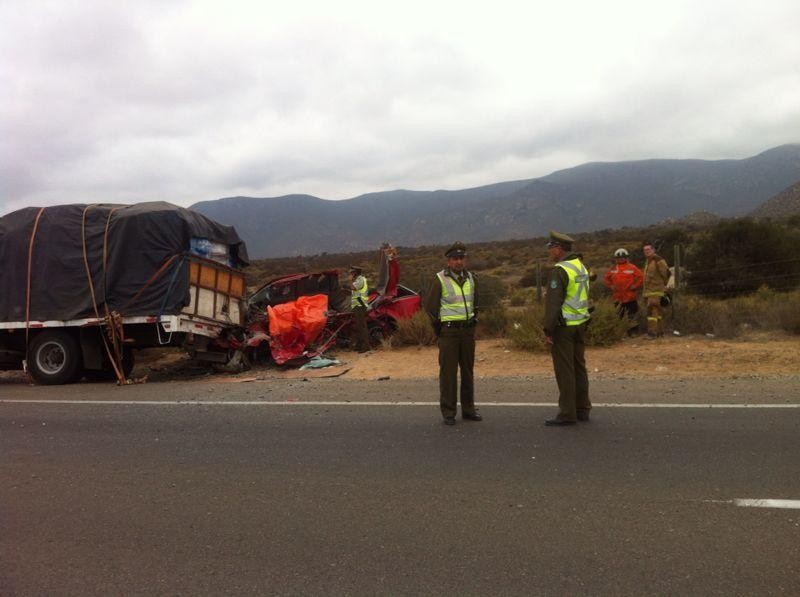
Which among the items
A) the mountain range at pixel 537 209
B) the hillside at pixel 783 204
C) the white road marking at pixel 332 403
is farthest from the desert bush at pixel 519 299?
the mountain range at pixel 537 209

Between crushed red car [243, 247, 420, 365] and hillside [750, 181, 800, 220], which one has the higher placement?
hillside [750, 181, 800, 220]

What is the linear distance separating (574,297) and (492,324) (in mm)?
6869

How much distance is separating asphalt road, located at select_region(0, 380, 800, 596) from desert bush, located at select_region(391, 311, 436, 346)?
5500 millimetres

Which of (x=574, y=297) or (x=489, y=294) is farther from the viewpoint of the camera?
(x=489, y=294)

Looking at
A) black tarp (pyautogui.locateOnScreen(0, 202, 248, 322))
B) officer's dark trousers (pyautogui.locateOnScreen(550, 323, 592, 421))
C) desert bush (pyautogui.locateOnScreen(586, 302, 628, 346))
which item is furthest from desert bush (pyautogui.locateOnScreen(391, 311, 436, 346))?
officer's dark trousers (pyautogui.locateOnScreen(550, 323, 592, 421))

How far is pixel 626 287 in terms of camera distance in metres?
11.9

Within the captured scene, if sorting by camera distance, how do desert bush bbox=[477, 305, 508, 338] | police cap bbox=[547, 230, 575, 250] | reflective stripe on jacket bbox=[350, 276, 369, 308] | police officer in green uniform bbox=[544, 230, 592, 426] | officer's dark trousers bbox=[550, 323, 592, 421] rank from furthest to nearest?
desert bush bbox=[477, 305, 508, 338]
reflective stripe on jacket bbox=[350, 276, 369, 308]
police cap bbox=[547, 230, 575, 250]
police officer in green uniform bbox=[544, 230, 592, 426]
officer's dark trousers bbox=[550, 323, 592, 421]

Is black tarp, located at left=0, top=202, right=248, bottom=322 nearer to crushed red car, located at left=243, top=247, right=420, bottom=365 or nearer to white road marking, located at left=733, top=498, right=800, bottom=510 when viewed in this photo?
crushed red car, located at left=243, top=247, right=420, bottom=365

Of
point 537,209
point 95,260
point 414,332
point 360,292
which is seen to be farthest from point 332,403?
point 537,209

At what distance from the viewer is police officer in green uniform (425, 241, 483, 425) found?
652 centimetres

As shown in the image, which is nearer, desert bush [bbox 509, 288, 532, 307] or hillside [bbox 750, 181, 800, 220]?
desert bush [bbox 509, 288, 532, 307]

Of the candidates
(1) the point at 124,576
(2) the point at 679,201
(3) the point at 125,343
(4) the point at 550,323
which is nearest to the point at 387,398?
(4) the point at 550,323

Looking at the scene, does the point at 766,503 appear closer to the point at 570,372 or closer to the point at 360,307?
the point at 570,372

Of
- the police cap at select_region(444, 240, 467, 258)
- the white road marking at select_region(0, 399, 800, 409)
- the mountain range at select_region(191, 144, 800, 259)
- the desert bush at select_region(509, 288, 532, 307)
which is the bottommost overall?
the white road marking at select_region(0, 399, 800, 409)
